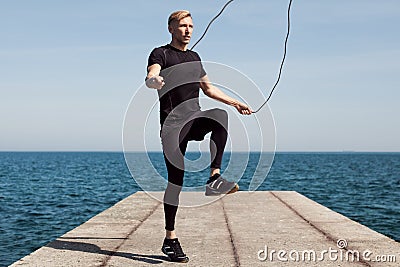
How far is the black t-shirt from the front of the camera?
231 inches

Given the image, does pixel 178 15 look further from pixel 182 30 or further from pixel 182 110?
pixel 182 110

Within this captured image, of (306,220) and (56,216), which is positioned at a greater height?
(306,220)

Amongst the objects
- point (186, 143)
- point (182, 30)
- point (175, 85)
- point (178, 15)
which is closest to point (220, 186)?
point (186, 143)

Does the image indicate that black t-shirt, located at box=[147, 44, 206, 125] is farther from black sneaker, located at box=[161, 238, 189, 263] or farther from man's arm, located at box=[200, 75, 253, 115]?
black sneaker, located at box=[161, 238, 189, 263]

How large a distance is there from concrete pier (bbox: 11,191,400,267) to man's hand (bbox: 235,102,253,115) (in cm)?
155

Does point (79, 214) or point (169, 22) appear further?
point (79, 214)

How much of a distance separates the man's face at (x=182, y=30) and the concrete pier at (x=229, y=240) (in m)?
2.32

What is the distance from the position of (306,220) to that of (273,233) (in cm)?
143

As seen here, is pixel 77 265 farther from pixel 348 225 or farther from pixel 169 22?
pixel 348 225

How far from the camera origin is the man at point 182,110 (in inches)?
→ 233

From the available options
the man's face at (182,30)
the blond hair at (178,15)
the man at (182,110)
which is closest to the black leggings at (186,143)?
the man at (182,110)

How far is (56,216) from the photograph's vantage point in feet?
74.7

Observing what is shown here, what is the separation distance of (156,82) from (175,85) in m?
0.66

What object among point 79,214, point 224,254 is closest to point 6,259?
point 224,254
